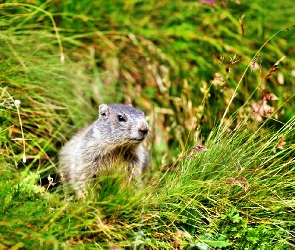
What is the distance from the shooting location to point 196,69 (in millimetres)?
7590

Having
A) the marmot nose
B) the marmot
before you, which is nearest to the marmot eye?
the marmot

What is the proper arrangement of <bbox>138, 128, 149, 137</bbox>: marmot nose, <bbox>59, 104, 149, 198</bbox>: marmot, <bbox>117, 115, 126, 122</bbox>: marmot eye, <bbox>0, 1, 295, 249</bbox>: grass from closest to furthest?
<bbox>0, 1, 295, 249</bbox>: grass → <bbox>138, 128, 149, 137</bbox>: marmot nose → <bbox>59, 104, 149, 198</bbox>: marmot → <bbox>117, 115, 126, 122</bbox>: marmot eye

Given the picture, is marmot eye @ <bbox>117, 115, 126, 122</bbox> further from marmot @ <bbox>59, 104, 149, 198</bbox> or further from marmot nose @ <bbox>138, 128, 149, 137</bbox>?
marmot nose @ <bbox>138, 128, 149, 137</bbox>

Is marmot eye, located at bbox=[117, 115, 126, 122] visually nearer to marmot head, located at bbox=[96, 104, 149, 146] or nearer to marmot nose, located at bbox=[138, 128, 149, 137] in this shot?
marmot head, located at bbox=[96, 104, 149, 146]

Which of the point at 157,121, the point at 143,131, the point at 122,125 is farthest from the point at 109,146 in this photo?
the point at 157,121

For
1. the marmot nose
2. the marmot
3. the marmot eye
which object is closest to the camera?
the marmot nose

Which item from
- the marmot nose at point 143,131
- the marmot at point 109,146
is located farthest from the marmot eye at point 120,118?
the marmot nose at point 143,131

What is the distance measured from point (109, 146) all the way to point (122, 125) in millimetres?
226

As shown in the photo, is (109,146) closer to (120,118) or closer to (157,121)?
(120,118)

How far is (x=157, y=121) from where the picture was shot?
7.45m

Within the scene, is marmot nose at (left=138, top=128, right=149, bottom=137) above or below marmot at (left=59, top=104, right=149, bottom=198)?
above

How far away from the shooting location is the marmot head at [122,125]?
226 inches

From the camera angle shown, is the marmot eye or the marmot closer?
the marmot

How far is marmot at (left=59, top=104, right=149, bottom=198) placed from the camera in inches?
230
